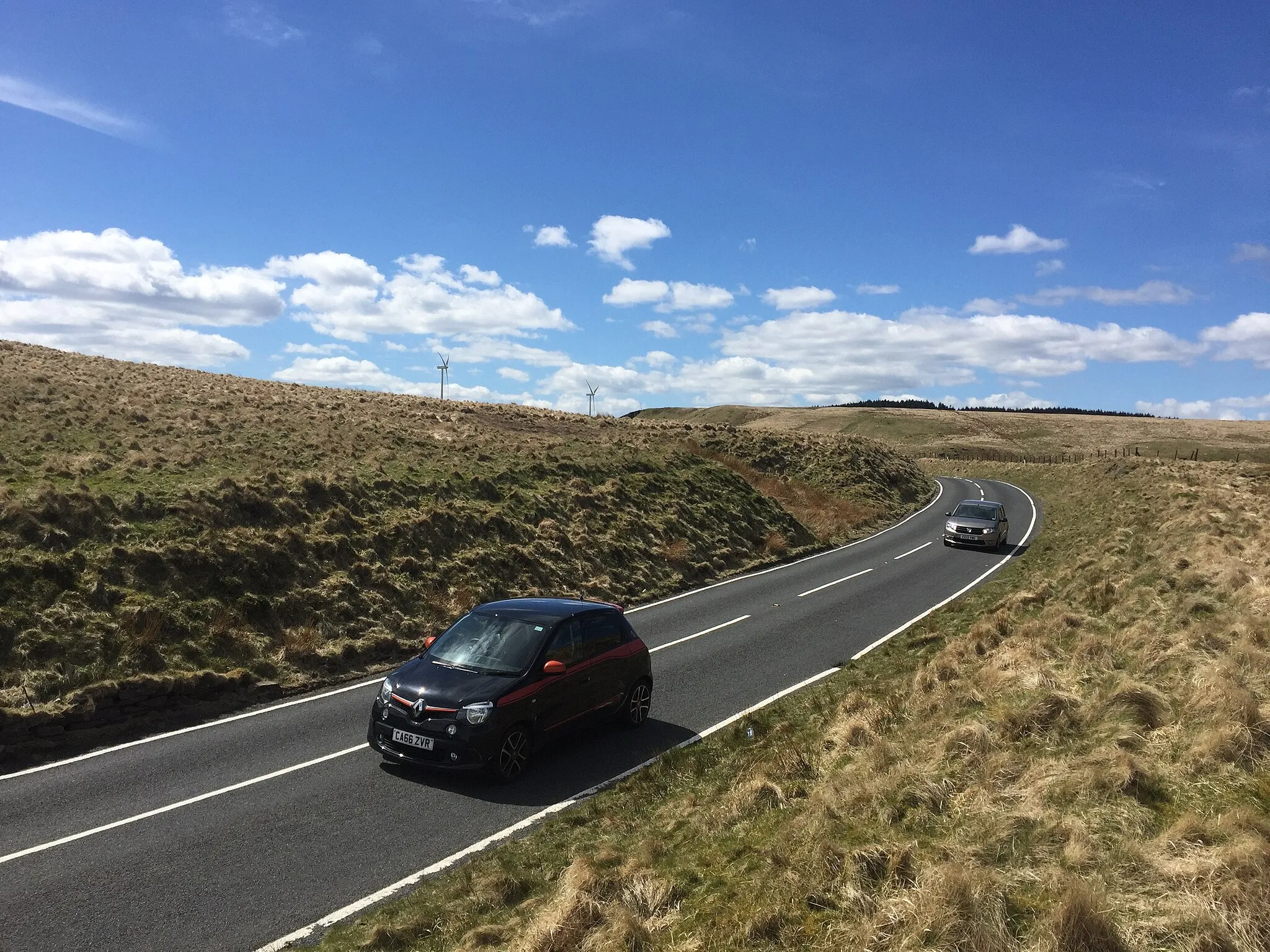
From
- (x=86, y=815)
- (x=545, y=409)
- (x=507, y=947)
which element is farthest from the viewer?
(x=545, y=409)

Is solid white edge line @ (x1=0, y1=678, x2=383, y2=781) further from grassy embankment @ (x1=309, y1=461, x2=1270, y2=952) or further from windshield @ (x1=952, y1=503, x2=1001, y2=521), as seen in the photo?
windshield @ (x1=952, y1=503, x2=1001, y2=521)

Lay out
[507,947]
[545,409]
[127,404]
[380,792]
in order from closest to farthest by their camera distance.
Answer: [507,947]
[380,792]
[127,404]
[545,409]

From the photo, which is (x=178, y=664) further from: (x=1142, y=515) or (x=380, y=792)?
(x=1142, y=515)

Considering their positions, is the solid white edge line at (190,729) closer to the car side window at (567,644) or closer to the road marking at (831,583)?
the car side window at (567,644)

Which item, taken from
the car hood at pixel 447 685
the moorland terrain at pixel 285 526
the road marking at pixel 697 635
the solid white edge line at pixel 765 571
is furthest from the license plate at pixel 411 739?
the solid white edge line at pixel 765 571

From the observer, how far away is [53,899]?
257 inches

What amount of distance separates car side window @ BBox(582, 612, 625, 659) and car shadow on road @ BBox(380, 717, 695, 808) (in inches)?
39.3

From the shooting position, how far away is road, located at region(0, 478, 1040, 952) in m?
6.36

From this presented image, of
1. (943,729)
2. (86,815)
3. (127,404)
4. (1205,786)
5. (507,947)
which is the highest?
(127,404)

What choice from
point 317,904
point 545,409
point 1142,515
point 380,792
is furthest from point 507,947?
point 545,409

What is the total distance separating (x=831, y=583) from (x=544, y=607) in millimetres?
14229

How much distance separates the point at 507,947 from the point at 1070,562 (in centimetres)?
2062

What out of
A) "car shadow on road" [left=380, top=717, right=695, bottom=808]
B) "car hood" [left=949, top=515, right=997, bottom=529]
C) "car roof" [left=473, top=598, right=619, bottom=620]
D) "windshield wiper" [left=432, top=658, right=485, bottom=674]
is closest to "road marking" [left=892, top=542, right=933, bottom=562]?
"car hood" [left=949, top=515, right=997, bottom=529]

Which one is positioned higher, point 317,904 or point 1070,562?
point 1070,562
